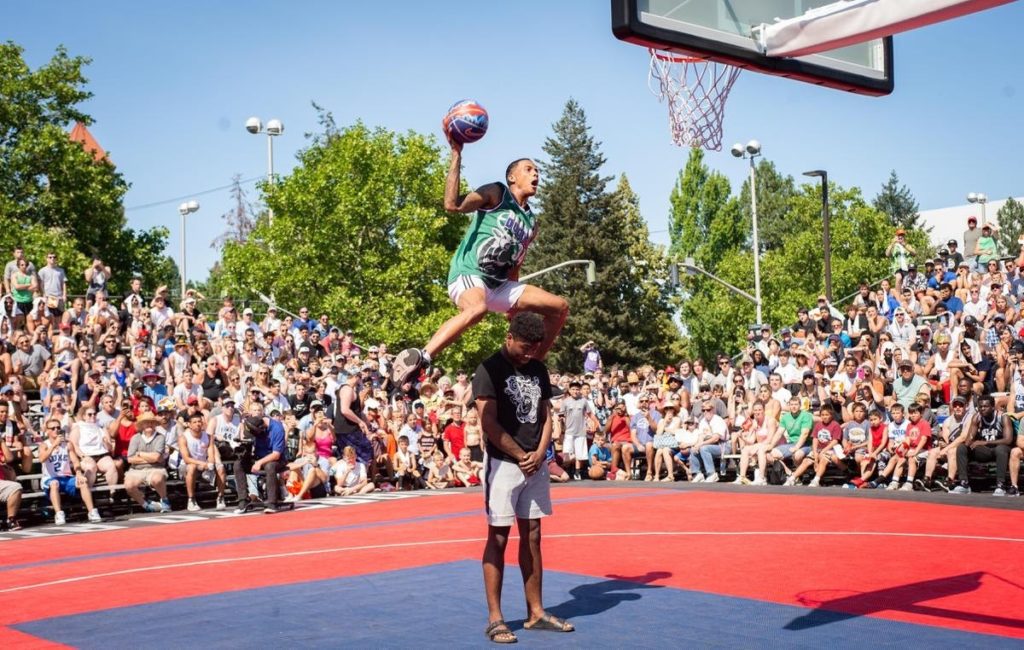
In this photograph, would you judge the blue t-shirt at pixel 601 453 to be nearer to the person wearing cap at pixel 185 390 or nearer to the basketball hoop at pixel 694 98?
the person wearing cap at pixel 185 390

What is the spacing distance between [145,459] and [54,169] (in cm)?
2588

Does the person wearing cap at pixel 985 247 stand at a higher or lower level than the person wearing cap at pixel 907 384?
higher

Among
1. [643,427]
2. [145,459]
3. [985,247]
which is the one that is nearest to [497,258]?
[145,459]

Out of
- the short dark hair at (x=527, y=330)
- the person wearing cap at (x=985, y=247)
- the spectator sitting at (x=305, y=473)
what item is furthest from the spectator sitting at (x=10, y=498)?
the person wearing cap at (x=985, y=247)

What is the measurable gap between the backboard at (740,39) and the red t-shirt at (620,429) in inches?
505

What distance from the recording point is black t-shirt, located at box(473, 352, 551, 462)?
6.71 m

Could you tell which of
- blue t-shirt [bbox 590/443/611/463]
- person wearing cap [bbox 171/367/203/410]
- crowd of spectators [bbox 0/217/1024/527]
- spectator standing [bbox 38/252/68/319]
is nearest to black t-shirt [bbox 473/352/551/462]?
crowd of spectators [bbox 0/217/1024/527]

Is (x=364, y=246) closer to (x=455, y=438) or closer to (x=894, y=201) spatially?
(x=455, y=438)

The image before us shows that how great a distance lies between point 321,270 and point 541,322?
131ft

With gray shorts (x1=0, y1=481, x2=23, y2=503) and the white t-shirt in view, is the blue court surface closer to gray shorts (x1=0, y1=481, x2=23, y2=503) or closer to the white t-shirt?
gray shorts (x1=0, y1=481, x2=23, y2=503)

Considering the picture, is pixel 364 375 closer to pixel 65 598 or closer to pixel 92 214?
pixel 65 598

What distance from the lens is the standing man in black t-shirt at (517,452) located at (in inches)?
262

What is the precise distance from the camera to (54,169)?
38969 mm

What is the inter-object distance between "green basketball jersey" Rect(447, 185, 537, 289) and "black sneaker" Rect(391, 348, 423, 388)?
64 centimetres
